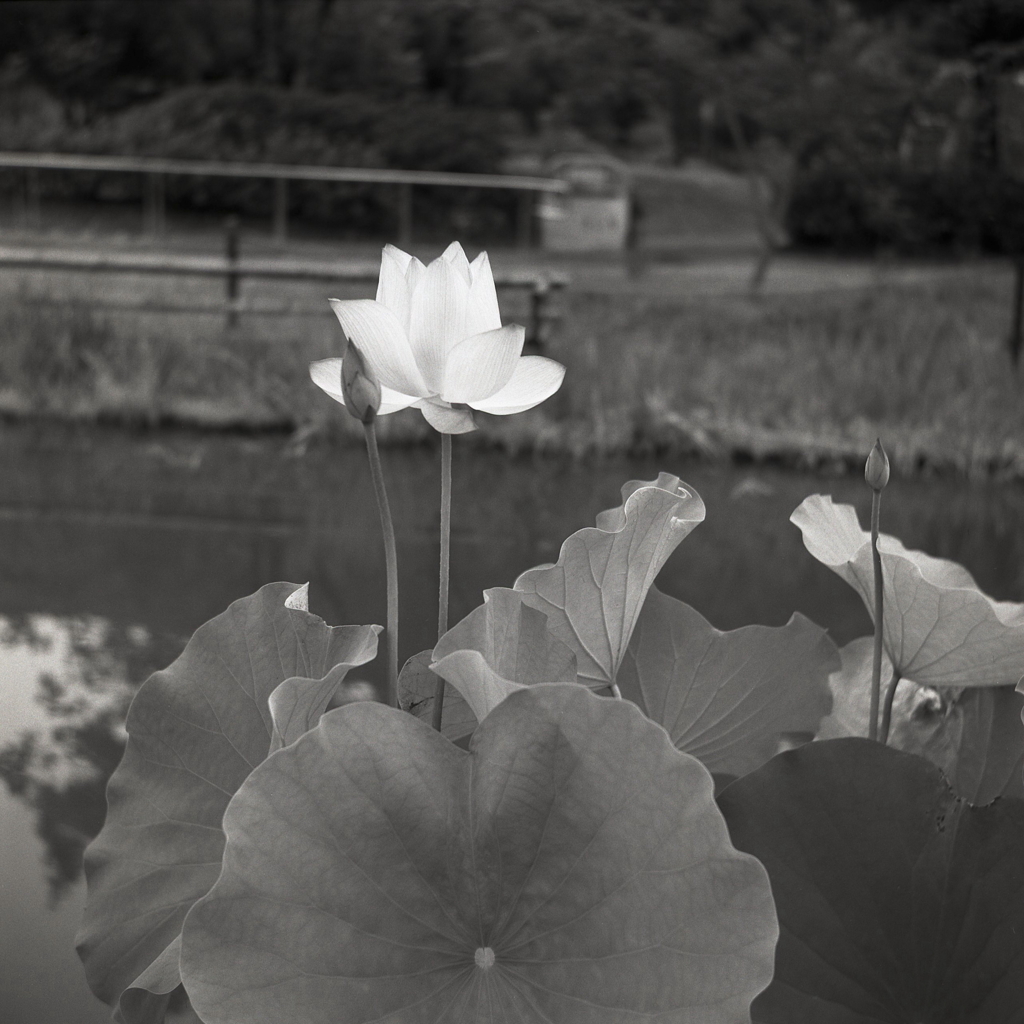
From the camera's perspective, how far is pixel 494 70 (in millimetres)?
10172

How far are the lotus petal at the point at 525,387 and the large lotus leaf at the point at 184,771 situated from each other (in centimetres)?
9

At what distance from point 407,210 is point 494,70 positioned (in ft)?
9.07

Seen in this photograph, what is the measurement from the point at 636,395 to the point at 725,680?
83.4 inches

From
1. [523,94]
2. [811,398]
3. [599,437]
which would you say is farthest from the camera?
[523,94]

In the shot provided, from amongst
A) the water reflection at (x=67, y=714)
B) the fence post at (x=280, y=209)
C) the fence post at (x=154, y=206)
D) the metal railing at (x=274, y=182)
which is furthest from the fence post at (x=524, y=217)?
the water reflection at (x=67, y=714)

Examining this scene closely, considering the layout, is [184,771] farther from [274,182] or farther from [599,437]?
[274,182]

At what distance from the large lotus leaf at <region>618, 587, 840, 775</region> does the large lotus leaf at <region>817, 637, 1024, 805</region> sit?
3cm

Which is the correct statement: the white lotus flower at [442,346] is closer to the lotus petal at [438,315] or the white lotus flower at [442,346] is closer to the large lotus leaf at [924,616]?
the lotus petal at [438,315]

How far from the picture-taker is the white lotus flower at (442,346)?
325 millimetres

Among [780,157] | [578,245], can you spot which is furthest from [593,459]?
[780,157]

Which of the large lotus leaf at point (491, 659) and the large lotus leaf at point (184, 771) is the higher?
the large lotus leaf at point (491, 659)

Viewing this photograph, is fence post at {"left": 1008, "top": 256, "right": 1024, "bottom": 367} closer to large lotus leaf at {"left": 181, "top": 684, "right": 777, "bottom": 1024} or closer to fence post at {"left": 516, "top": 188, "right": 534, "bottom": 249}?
large lotus leaf at {"left": 181, "top": 684, "right": 777, "bottom": 1024}

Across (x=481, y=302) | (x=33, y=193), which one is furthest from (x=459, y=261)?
(x=33, y=193)

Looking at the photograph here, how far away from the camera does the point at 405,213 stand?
7.89 m
